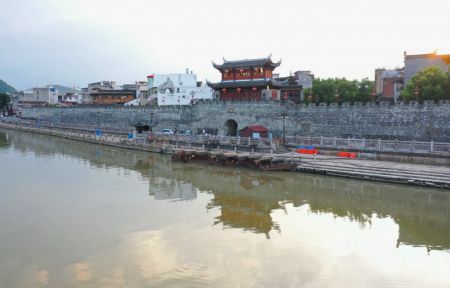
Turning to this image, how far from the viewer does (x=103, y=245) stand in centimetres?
1306

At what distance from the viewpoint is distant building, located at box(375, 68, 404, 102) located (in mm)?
51125

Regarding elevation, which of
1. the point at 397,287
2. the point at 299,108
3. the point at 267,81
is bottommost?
the point at 397,287

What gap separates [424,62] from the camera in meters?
48.2

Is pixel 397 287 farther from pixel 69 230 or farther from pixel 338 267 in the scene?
pixel 69 230

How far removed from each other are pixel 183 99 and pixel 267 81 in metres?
28.2

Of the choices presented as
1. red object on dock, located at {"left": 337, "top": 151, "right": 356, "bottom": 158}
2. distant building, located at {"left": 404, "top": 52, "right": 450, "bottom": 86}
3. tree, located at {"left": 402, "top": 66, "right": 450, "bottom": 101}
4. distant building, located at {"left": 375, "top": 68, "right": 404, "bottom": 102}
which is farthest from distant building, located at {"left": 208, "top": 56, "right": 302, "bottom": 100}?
distant building, located at {"left": 404, "top": 52, "right": 450, "bottom": 86}

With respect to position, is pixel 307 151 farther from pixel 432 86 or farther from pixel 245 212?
pixel 245 212

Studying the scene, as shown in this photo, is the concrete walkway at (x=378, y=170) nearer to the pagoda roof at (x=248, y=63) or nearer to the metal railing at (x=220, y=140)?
the metal railing at (x=220, y=140)

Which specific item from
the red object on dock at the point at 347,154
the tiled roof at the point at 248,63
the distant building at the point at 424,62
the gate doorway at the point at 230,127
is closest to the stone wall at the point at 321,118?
the gate doorway at the point at 230,127

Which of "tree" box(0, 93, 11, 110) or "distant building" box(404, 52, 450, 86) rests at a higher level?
"distant building" box(404, 52, 450, 86)

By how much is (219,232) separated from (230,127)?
31.9 meters

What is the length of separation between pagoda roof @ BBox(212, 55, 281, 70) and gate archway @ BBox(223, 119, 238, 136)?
665 centimetres

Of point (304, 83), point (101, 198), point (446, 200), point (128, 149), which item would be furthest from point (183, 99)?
point (446, 200)

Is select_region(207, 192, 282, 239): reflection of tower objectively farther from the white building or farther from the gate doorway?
the white building
